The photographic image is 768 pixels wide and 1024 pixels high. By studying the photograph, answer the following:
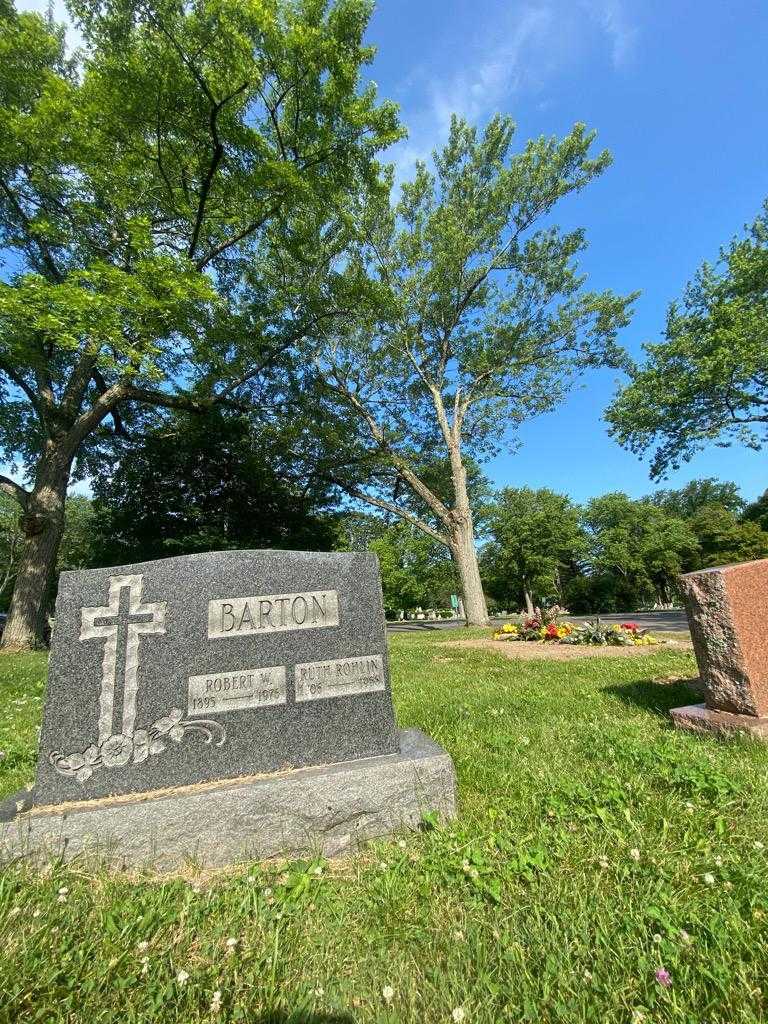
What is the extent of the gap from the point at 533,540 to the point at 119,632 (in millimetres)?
46487

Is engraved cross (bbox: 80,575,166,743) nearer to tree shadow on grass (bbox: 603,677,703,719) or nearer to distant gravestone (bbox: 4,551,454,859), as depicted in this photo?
distant gravestone (bbox: 4,551,454,859)

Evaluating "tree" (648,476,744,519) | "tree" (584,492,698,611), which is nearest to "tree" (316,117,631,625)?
"tree" (584,492,698,611)

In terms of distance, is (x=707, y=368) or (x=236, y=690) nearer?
(x=236, y=690)

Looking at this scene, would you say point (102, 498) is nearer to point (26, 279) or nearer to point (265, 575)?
point (26, 279)

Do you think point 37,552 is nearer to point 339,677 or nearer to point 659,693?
point 339,677

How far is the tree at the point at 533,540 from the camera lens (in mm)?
45438

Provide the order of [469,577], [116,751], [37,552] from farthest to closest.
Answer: [469,577]
[37,552]
[116,751]

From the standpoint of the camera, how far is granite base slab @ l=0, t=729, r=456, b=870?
236 cm

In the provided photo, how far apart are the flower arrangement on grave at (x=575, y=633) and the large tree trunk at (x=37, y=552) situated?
42.6 feet

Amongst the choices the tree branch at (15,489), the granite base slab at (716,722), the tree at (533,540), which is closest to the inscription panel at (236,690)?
the granite base slab at (716,722)

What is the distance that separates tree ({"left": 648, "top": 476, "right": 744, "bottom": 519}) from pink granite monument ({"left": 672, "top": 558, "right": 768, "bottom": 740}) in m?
63.0

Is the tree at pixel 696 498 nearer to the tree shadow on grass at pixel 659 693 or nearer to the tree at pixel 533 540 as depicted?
the tree at pixel 533 540

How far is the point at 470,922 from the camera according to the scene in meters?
1.90

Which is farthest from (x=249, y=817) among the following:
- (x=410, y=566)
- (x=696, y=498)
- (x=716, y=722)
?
(x=696, y=498)
